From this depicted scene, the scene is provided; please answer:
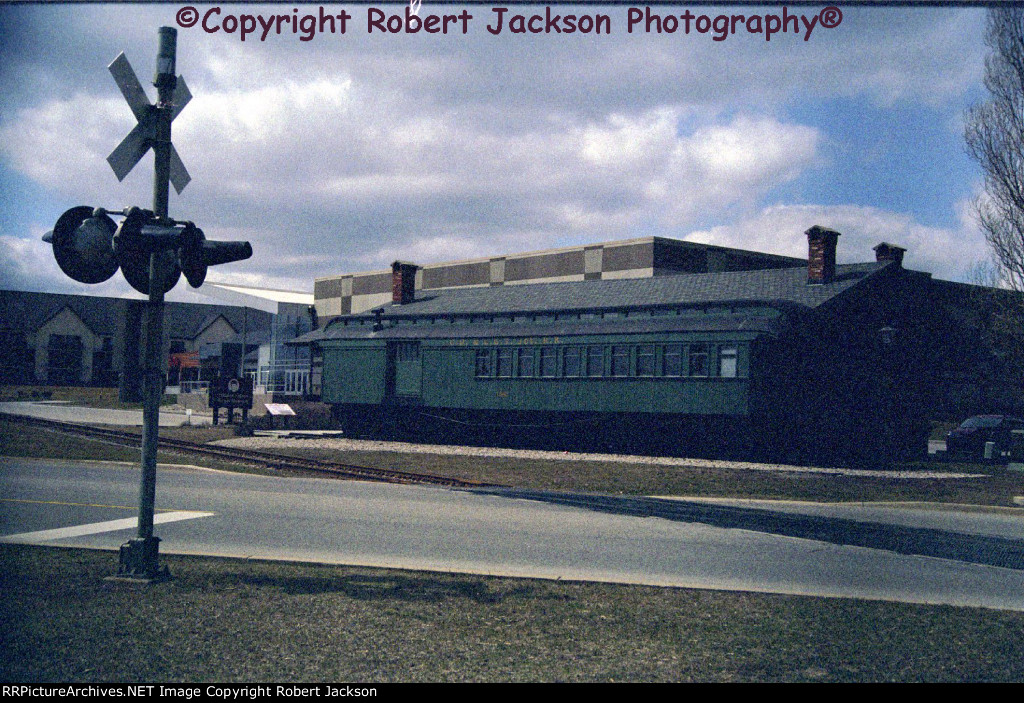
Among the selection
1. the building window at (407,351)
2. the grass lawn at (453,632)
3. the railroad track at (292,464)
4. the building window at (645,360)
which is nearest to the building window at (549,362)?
the building window at (645,360)

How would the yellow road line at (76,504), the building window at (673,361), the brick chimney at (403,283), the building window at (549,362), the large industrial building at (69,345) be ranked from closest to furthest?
the yellow road line at (76,504), the building window at (673,361), the building window at (549,362), the brick chimney at (403,283), the large industrial building at (69,345)

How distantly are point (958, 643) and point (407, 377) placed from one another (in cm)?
2736

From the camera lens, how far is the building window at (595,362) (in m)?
27.8

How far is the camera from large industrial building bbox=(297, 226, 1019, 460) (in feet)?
83.4

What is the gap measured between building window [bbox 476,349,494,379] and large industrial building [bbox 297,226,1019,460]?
49mm

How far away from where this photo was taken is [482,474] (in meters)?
20.2

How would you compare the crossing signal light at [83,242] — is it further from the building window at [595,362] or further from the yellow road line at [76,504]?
the building window at [595,362]

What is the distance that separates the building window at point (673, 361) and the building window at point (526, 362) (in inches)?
201

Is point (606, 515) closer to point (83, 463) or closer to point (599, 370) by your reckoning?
point (83, 463)

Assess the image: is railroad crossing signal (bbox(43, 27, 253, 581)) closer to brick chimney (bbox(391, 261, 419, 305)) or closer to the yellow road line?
the yellow road line

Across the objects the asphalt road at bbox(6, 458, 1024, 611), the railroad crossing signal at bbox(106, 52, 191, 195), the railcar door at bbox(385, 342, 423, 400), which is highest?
the railroad crossing signal at bbox(106, 52, 191, 195)

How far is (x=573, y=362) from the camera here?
28.5m

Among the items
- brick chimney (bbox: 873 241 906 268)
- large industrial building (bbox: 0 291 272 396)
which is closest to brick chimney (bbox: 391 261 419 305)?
brick chimney (bbox: 873 241 906 268)

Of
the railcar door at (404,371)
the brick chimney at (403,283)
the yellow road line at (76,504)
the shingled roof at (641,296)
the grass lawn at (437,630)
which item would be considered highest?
the brick chimney at (403,283)
